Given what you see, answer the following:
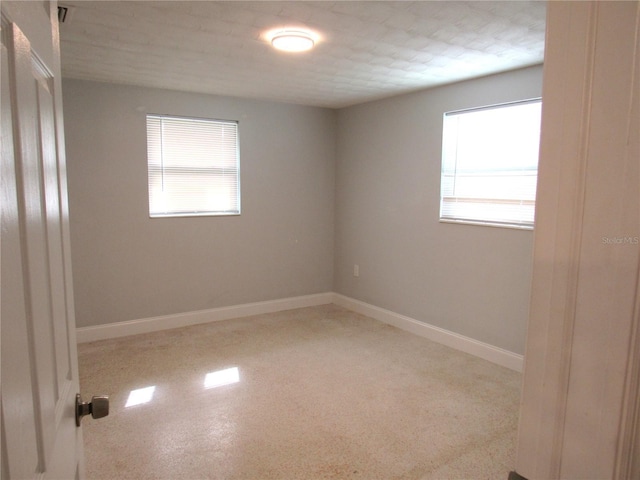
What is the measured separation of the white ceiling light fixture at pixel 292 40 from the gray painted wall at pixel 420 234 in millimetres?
1670

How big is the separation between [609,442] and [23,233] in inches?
33.4

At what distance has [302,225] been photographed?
5.00 metres

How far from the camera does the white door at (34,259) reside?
517 millimetres

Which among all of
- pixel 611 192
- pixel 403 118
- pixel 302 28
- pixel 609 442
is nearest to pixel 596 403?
pixel 609 442

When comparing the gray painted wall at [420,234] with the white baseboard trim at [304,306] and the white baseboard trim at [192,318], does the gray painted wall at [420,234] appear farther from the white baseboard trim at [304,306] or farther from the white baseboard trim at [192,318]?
the white baseboard trim at [192,318]

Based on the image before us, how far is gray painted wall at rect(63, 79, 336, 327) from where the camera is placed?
3752 millimetres

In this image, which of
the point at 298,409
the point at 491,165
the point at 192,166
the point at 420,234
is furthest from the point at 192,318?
the point at 491,165

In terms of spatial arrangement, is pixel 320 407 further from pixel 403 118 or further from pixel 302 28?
pixel 403 118

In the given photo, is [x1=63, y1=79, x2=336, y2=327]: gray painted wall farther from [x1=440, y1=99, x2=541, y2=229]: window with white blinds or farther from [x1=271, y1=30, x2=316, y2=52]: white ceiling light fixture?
[x1=271, y1=30, x2=316, y2=52]: white ceiling light fixture

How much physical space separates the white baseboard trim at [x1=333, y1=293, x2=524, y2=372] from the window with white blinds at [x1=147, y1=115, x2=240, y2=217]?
6.03 feet

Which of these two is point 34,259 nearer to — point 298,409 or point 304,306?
point 298,409

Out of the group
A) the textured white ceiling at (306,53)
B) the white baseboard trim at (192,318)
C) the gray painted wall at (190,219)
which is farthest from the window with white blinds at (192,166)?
the white baseboard trim at (192,318)

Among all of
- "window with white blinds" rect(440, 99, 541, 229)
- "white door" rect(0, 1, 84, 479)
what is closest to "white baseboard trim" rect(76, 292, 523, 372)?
"window with white blinds" rect(440, 99, 541, 229)

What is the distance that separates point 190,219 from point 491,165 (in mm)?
2952
